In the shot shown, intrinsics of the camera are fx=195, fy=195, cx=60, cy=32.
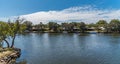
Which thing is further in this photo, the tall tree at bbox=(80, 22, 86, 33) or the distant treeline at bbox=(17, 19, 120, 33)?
the tall tree at bbox=(80, 22, 86, 33)

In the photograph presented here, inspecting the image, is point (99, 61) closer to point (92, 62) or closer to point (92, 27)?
point (92, 62)

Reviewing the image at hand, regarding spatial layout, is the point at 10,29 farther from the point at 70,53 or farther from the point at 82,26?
the point at 82,26

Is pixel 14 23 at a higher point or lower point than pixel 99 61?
higher

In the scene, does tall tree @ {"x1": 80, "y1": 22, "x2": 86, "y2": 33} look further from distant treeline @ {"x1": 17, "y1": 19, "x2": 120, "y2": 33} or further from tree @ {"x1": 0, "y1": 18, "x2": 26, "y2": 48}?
tree @ {"x1": 0, "y1": 18, "x2": 26, "y2": 48}

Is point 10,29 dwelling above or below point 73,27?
above

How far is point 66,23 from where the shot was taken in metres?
149

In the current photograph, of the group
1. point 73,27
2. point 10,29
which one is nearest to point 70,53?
point 10,29

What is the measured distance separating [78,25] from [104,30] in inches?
749

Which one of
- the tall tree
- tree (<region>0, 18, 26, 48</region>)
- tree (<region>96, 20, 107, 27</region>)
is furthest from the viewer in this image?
tree (<region>96, 20, 107, 27</region>)

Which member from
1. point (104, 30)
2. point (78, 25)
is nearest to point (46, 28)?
point (78, 25)

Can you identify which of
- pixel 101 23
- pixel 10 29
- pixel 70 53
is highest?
pixel 101 23

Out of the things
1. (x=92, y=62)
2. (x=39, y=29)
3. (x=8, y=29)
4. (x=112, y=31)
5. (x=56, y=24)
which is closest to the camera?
(x=92, y=62)

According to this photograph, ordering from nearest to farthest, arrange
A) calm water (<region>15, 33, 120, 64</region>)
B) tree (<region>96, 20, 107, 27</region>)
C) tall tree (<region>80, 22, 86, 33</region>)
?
calm water (<region>15, 33, 120, 64</region>) → tall tree (<region>80, 22, 86, 33</region>) → tree (<region>96, 20, 107, 27</region>)

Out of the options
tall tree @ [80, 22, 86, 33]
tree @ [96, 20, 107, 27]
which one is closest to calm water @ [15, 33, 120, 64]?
tall tree @ [80, 22, 86, 33]
